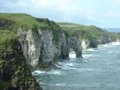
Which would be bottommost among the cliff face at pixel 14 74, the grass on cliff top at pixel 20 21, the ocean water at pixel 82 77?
the ocean water at pixel 82 77

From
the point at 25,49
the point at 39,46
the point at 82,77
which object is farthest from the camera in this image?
the point at 39,46

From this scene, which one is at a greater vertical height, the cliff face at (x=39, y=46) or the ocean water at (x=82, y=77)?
Answer: the cliff face at (x=39, y=46)

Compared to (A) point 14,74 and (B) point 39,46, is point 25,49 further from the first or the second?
(A) point 14,74

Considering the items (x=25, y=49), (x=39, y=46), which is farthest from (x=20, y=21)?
(x=25, y=49)

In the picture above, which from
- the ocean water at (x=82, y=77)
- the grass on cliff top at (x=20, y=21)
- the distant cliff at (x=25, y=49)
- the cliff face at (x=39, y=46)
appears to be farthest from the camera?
the grass on cliff top at (x=20, y=21)

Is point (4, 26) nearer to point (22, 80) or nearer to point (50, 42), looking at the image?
point (50, 42)

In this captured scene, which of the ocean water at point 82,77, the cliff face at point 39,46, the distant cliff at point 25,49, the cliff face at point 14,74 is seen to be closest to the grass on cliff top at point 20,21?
the distant cliff at point 25,49

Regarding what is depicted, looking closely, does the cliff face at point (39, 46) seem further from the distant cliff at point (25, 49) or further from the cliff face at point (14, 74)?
the cliff face at point (14, 74)
